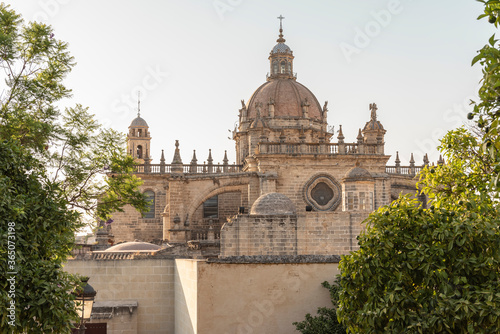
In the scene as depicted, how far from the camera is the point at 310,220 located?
73.5 ft

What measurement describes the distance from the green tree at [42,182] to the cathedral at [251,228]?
74.8 inches

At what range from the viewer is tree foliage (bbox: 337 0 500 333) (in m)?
7.64

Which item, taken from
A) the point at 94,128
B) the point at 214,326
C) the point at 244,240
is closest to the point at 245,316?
the point at 214,326

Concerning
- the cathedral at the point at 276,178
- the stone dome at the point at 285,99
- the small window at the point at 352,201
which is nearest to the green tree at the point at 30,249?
the cathedral at the point at 276,178

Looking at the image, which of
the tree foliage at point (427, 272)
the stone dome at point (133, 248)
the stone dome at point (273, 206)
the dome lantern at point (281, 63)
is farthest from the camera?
the dome lantern at point (281, 63)

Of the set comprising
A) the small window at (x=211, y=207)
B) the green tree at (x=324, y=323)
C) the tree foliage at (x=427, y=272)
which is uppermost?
the small window at (x=211, y=207)

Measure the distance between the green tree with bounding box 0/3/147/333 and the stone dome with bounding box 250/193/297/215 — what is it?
7.71 m

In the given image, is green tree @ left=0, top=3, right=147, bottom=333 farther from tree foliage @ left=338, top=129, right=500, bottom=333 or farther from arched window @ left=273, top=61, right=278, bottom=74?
arched window @ left=273, top=61, right=278, bottom=74

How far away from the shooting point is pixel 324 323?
12.1 m

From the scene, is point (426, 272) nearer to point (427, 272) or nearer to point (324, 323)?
point (427, 272)

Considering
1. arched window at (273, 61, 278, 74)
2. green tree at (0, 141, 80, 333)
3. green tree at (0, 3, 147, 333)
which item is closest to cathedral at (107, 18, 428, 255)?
arched window at (273, 61, 278, 74)

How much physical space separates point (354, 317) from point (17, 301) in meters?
4.59

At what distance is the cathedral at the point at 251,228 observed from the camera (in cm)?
1270

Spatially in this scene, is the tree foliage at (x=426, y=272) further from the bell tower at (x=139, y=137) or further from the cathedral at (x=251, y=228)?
the bell tower at (x=139, y=137)
